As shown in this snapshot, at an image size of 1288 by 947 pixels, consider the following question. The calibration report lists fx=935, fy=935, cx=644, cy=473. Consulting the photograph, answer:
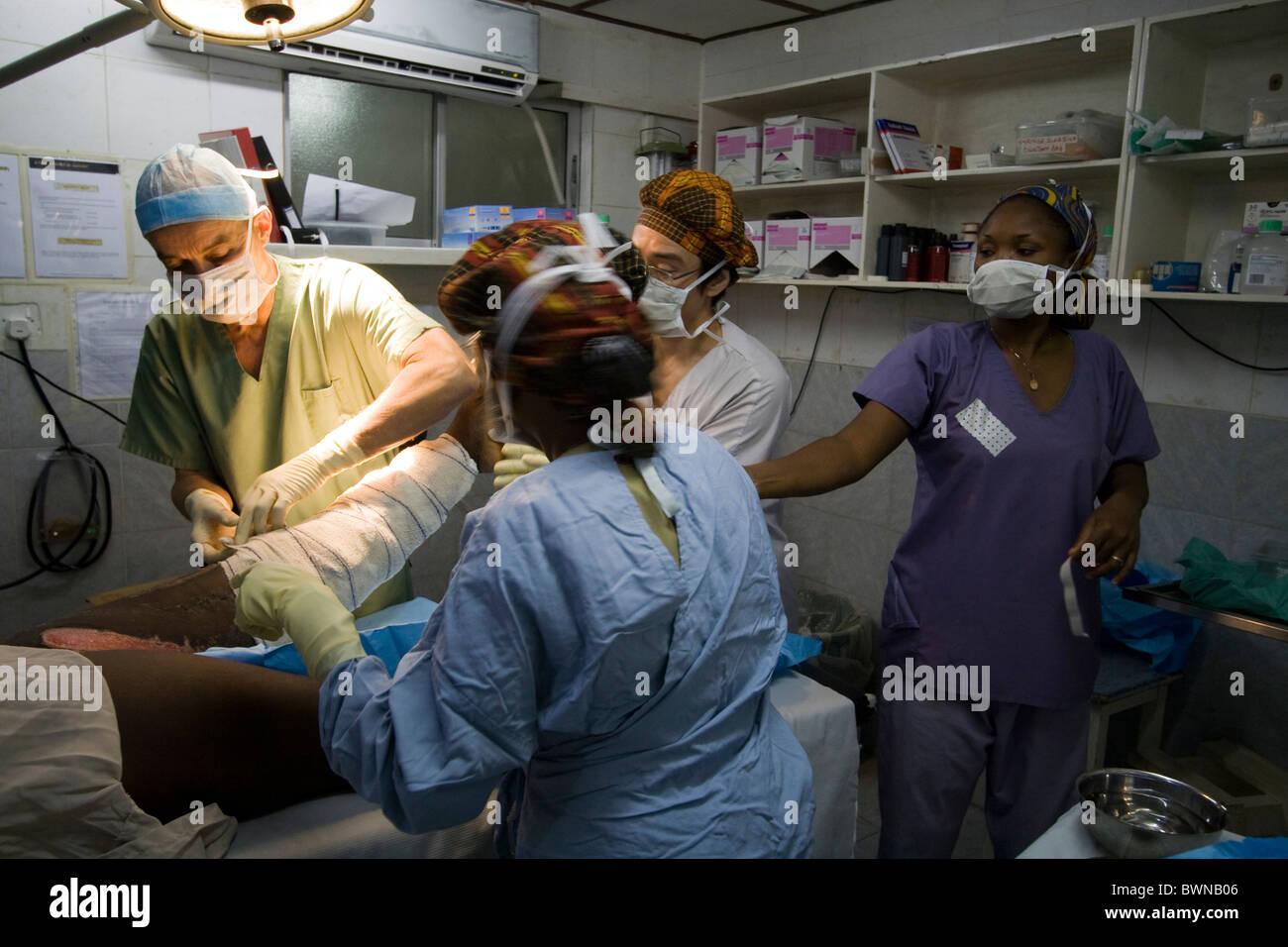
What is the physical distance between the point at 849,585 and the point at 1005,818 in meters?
1.97

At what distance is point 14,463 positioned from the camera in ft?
9.55

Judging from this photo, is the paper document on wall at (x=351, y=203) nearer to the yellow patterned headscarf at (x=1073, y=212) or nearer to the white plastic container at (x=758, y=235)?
the white plastic container at (x=758, y=235)

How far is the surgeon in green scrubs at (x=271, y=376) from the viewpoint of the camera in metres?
1.68

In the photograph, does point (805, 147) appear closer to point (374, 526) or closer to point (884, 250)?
point (884, 250)

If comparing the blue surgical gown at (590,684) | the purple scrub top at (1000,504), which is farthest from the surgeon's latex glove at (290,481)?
the purple scrub top at (1000,504)

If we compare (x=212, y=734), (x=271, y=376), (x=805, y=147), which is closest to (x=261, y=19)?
(x=271, y=376)

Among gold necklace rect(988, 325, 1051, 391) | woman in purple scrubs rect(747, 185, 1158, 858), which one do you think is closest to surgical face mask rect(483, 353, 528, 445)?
woman in purple scrubs rect(747, 185, 1158, 858)

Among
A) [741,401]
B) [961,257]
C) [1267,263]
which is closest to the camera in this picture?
[741,401]

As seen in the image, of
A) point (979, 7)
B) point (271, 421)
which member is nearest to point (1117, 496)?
point (271, 421)

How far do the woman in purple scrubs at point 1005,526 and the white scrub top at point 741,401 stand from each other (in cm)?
23

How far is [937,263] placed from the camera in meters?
3.16

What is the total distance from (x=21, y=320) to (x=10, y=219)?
0.30 m
